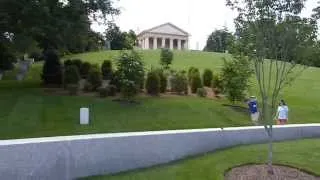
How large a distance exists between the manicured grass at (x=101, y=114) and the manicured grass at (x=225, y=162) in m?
7.40

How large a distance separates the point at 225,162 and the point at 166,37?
3825 inches

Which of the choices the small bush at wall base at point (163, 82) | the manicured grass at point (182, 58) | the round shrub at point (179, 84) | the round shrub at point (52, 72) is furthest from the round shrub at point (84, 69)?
the manicured grass at point (182, 58)

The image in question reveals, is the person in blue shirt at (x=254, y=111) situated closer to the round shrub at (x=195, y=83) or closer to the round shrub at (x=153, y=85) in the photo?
the round shrub at (x=153, y=85)

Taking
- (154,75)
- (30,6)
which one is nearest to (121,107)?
(154,75)

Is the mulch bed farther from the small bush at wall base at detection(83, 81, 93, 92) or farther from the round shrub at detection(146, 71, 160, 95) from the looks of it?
the small bush at wall base at detection(83, 81, 93, 92)

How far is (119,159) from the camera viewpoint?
9531 mm

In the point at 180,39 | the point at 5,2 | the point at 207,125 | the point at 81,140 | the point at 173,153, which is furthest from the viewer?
the point at 180,39

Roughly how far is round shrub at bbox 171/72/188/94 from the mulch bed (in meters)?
17.8

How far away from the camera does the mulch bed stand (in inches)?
373

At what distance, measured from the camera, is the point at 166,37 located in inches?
4200

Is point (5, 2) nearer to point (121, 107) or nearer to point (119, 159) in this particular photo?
point (121, 107)

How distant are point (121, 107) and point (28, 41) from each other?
6.34m

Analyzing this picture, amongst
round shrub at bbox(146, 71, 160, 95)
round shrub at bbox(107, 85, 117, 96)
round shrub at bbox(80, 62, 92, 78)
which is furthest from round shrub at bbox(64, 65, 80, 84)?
round shrub at bbox(146, 71, 160, 95)

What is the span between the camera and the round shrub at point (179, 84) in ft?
91.5
